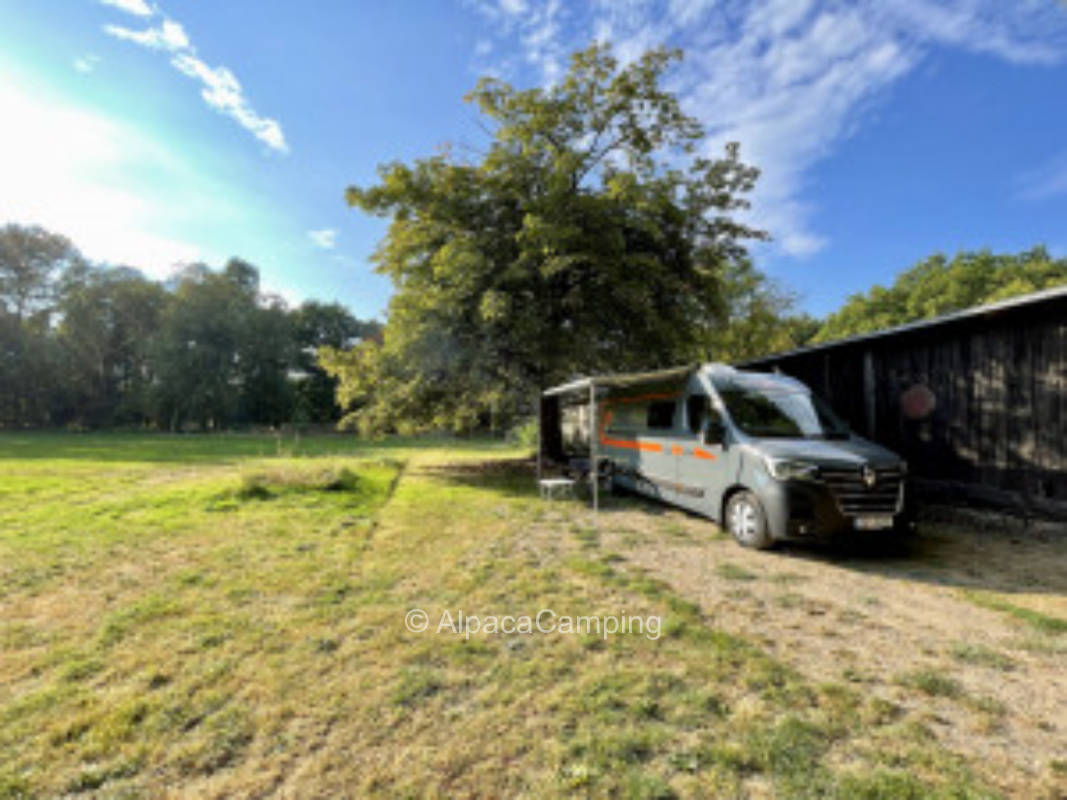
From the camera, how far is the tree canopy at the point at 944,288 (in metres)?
35.8

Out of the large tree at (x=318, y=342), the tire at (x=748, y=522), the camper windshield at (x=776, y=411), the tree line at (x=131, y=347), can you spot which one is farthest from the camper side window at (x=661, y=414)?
the tree line at (x=131, y=347)

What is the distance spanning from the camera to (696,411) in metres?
7.09

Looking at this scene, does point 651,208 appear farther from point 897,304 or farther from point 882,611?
point 897,304

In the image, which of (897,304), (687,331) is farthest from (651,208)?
(897,304)

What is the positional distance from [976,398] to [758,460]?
4036 millimetres

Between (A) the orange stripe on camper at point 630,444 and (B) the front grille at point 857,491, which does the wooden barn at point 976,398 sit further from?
(A) the orange stripe on camper at point 630,444

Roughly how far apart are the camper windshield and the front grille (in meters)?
0.88

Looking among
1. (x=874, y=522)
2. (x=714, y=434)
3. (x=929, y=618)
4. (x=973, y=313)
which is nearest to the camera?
(x=929, y=618)

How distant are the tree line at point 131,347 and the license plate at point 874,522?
46905 mm

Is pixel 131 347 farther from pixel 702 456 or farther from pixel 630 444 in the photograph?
pixel 702 456

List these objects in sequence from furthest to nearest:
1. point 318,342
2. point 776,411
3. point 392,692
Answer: point 318,342 → point 776,411 → point 392,692

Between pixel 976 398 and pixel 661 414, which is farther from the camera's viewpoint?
pixel 661 414

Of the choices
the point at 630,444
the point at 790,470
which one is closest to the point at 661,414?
the point at 630,444

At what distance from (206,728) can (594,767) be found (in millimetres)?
1893
